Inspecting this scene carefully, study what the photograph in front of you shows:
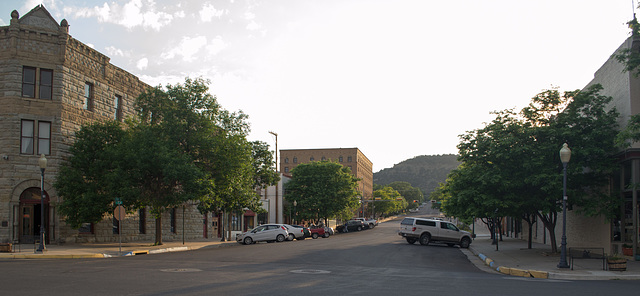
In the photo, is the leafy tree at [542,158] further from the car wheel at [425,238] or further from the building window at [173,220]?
the building window at [173,220]

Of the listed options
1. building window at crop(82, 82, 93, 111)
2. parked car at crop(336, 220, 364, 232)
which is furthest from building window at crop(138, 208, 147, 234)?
parked car at crop(336, 220, 364, 232)

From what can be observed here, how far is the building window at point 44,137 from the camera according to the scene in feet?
92.6

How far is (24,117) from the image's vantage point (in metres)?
27.6

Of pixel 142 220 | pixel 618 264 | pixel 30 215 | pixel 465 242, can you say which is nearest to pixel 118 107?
pixel 142 220

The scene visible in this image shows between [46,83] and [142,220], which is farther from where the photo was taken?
[142,220]

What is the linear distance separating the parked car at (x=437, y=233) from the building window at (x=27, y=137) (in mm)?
24362

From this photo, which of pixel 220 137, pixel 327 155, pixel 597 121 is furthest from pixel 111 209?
pixel 327 155

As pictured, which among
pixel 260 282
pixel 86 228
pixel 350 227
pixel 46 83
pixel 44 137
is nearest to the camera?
pixel 260 282

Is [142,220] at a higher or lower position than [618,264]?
lower

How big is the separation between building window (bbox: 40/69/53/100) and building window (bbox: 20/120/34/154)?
5.56 ft

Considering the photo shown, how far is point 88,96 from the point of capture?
31.7 meters

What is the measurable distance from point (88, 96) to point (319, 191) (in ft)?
112

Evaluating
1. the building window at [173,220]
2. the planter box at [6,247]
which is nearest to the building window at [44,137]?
the planter box at [6,247]

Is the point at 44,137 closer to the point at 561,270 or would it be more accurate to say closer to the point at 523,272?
the point at 523,272
